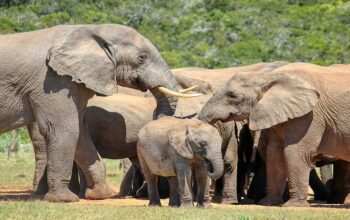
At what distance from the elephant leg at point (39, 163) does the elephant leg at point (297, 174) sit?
3434 mm

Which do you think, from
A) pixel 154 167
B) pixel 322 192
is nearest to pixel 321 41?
pixel 322 192

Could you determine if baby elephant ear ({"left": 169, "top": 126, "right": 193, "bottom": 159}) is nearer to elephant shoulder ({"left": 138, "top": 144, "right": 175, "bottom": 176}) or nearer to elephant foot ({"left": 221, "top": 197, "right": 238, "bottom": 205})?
elephant shoulder ({"left": 138, "top": 144, "right": 175, "bottom": 176})

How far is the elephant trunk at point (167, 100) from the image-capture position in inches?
517

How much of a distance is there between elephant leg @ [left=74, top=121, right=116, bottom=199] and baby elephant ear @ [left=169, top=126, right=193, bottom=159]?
2.01m

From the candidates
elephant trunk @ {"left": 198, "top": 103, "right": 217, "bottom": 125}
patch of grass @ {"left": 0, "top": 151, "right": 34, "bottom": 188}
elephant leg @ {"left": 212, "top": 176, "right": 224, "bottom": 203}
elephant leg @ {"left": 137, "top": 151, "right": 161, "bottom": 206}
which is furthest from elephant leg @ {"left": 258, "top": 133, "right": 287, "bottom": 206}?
patch of grass @ {"left": 0, "top": 151, "right": 34, "bottom": 188}

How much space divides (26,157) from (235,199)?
35.4ft

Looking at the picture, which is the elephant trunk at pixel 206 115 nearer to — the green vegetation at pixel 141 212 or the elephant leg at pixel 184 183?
the green vegetation at pixel 141 212

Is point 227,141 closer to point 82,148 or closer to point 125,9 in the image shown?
point 82,148

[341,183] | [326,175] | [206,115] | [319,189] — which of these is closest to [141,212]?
[206,115]

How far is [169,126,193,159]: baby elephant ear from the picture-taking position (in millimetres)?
11383

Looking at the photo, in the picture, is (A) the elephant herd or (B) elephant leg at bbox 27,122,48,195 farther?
(B) elephant leg at bbox 27,122,48,195

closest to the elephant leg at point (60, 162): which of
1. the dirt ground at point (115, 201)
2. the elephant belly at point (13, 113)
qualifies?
the dirt ground at point (115, 201)

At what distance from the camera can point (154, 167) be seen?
468 inches

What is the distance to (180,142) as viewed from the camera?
11.5 metres
